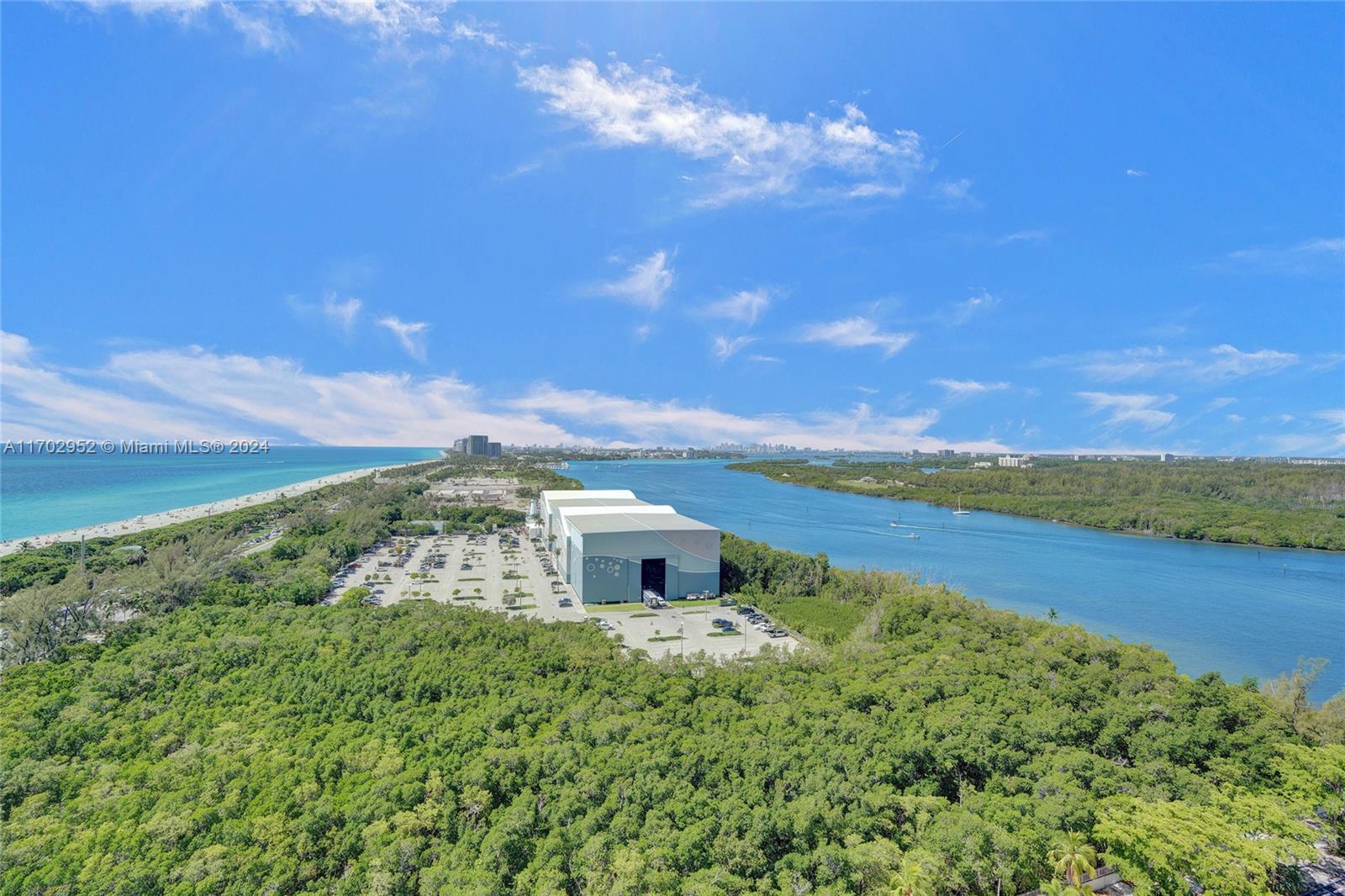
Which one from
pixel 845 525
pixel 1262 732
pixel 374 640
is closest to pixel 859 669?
pixel 1262 732

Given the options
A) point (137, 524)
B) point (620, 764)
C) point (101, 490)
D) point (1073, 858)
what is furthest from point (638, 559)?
point (101, 490)

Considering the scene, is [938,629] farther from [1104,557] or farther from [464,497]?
[464,497]

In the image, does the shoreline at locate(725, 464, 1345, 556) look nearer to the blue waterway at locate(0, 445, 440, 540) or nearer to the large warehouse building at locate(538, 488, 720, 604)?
the large warehouse building at locate(538, 488, 720, 604)

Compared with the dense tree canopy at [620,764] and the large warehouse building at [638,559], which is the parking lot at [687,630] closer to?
the large warehouse building at [638,559]

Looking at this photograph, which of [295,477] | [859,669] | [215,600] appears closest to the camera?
[859,669]

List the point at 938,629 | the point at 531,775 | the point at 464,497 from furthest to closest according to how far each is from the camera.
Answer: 1. the point at 464,497
2. the point at 938,629
3. the point at 531,775

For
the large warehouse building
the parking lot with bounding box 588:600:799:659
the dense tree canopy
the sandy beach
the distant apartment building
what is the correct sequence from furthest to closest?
1. the distant apartment building
2. the sandy beach
3. the large warehouse building
4. the parking lot with bounding box 588:600:799:659
5. the dense tree canopy

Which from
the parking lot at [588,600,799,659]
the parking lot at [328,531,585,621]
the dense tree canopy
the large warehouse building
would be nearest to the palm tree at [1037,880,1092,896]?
the dense tree canopy
